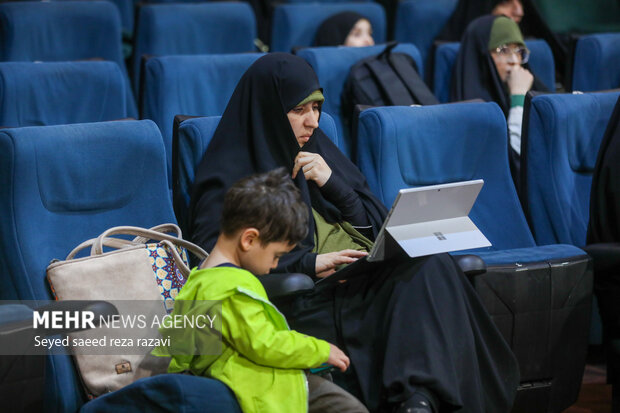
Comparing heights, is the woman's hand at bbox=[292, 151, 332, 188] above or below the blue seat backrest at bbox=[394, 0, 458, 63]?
above

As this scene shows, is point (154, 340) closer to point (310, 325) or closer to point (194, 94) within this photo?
point (310, 325)

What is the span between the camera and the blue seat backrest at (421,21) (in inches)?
163

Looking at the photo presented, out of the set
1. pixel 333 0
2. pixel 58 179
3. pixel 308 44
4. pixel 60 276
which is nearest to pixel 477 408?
pixel 60 276

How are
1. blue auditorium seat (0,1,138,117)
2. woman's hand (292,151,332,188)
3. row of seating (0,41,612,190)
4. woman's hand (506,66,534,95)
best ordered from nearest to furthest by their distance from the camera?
woman's hand (292,151,332,188) < row of seating (0,41,612,190) < blue auditorium seat (0,1,138,117) < woman's hand (506,66,534,95)

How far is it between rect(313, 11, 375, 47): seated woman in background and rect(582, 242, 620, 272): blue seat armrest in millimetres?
1820

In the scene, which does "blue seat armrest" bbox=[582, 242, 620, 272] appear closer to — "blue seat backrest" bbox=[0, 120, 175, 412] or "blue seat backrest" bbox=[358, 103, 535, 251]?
"blue seat backrest" bbox=[358, 103, 535, 251]

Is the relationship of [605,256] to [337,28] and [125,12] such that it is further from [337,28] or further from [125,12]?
[125,12]

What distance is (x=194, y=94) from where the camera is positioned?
288 centimetres

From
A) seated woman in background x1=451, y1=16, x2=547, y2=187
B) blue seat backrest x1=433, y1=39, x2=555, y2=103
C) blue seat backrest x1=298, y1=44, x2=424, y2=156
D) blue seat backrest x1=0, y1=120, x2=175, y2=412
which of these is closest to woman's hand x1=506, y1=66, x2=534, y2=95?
seated woman in background x1=451, y1=16, x2=547, y2=187

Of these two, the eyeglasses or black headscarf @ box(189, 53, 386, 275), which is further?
the eyeglasses

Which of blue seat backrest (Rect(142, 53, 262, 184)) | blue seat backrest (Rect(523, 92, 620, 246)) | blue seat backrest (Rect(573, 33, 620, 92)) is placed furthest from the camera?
blue seat backrest (Rect(573, 33, 620, 92))

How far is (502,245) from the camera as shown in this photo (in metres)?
2.48

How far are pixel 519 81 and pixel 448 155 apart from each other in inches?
41.0

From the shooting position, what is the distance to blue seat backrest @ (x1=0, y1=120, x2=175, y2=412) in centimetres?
178
